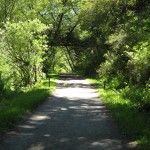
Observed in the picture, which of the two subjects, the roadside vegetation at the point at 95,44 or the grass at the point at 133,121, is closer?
the grass at the point at 133,121

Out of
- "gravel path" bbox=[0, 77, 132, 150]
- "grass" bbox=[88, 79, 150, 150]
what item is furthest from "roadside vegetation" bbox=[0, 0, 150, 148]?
"gravel path" bbox=[0, 77, 132, 150]

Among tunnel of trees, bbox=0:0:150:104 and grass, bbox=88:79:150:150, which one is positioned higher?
tunnel of trees, bbox=0:0:150:104

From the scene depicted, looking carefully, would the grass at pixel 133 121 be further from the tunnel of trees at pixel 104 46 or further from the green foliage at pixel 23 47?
the green foliage at pixel 23 47

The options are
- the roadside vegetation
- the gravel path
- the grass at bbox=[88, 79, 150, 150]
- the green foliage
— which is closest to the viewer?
the gravel path

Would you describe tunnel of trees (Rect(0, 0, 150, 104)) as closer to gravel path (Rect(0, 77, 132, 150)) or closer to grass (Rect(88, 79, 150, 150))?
grass (Rect(88, 79, 150, 150))

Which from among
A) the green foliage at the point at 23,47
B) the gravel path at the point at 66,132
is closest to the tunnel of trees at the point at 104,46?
the green foliage at the point at 23,47

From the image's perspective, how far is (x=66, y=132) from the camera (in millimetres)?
10758

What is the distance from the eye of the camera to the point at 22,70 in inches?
1157

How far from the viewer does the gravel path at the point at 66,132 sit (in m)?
9.06

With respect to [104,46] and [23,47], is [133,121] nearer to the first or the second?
[23,47]

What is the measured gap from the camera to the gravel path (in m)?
9.06

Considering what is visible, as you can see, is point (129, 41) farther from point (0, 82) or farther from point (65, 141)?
point (65, 141)

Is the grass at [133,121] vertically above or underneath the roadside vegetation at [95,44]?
underneath

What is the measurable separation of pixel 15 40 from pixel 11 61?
201 centimetres
